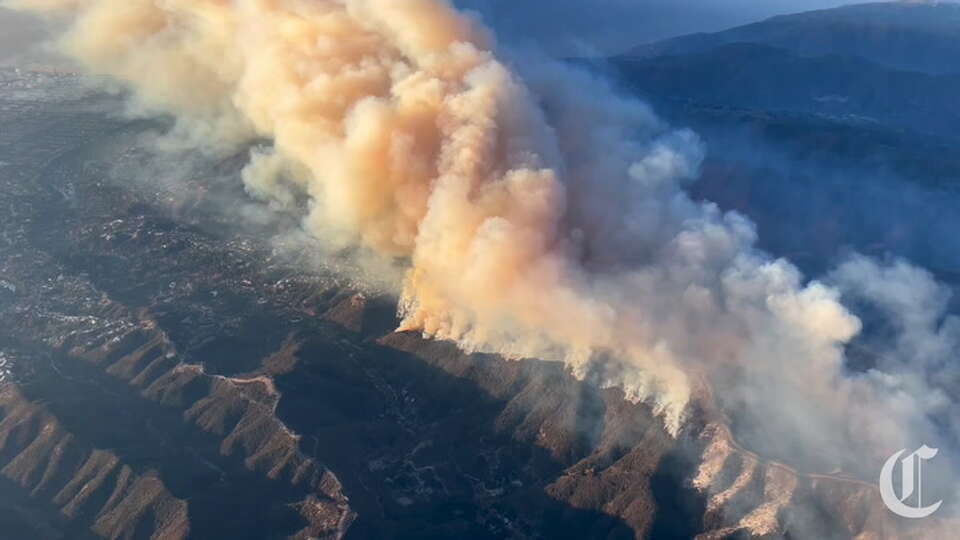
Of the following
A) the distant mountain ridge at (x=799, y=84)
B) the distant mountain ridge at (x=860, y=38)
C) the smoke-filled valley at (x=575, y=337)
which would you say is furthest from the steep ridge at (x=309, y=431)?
the distant mountain ridge at (x=860, y=38)

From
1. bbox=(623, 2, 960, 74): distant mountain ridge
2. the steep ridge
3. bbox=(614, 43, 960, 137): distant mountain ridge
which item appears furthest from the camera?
bbox=(623, 2, 960, 74): distant mountain ridge

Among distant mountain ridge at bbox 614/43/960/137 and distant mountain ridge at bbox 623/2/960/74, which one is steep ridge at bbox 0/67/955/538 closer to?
distant mountain ridge at bbox 614/43/960/137

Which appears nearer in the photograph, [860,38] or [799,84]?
[799,84]

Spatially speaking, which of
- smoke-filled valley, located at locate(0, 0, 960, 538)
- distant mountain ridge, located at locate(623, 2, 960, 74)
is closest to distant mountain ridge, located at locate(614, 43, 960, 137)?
distant mountain ridge, located at locate(623, 2, 960, 74)

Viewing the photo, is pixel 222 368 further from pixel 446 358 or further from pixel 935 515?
pixel 935 515

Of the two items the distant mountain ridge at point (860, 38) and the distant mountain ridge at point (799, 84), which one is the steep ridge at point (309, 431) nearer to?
the distant mountain ridge at point (799, 84)

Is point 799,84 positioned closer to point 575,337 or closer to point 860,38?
point 860,38

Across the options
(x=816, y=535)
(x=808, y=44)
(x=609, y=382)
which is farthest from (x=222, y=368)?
(x=808, y=44)

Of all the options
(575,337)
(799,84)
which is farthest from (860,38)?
(575,337)
